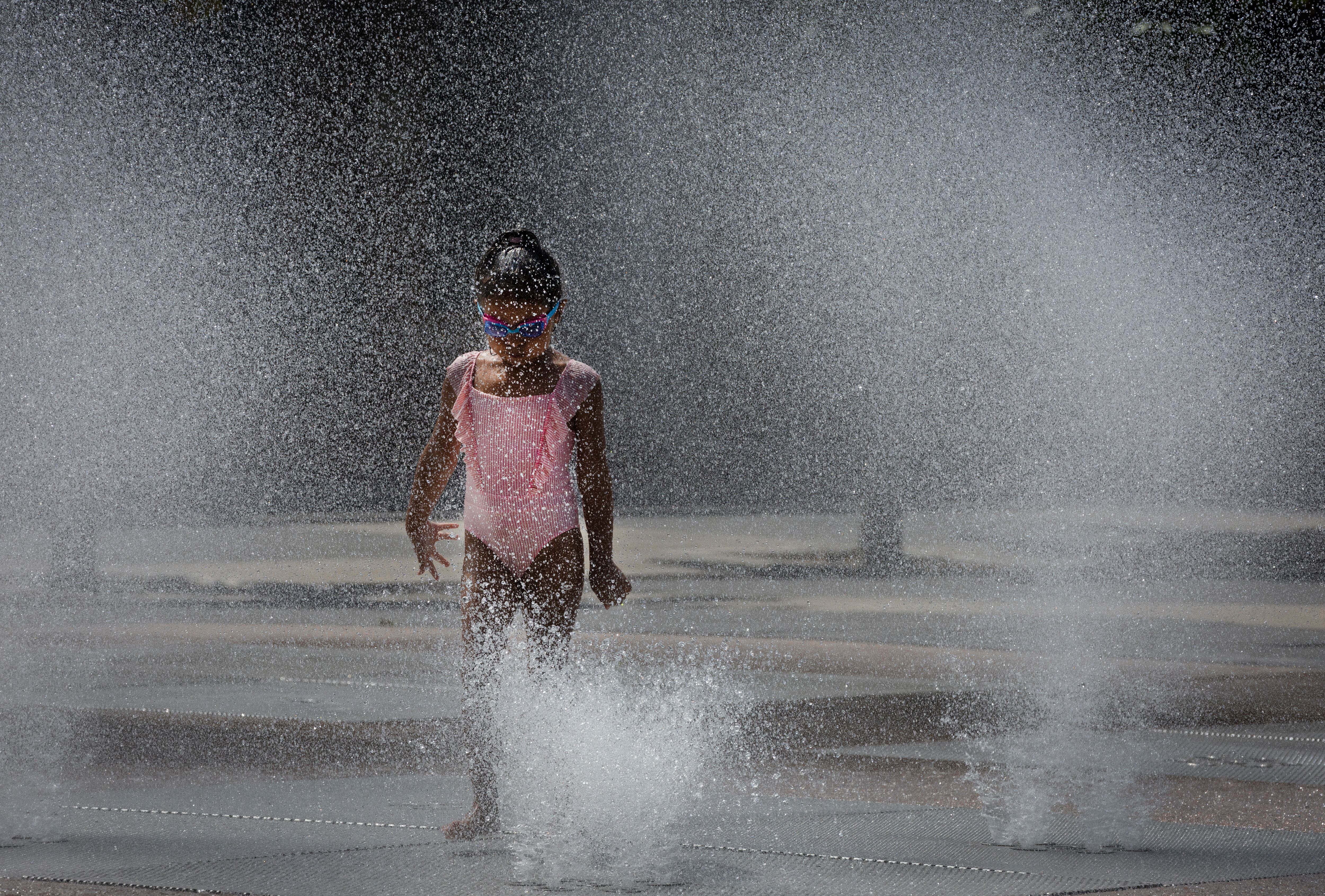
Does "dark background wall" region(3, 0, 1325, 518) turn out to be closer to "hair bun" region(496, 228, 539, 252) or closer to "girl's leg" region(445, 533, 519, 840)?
"girl's leg" region(445, 533, 519, 840)

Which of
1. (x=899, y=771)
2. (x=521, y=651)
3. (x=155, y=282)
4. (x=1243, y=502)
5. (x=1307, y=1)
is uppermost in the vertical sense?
(x=1307, y=1)

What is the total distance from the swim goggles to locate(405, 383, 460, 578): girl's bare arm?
236 mm

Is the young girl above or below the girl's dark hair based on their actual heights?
below

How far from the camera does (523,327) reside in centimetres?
437

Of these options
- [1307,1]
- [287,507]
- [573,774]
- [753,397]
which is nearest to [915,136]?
[1307,1]

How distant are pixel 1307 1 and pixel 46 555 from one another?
11.1 metres

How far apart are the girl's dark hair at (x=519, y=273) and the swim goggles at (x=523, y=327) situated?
0.04 metres

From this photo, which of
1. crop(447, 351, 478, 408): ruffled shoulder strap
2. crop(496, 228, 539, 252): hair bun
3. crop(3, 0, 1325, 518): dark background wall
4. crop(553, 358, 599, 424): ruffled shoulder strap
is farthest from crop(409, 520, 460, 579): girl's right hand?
crop(3, 0, 1325, 518): dark background wall

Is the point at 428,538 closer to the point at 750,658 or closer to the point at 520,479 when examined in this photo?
the point at 520,479

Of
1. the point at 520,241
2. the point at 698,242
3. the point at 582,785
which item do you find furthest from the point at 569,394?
the point at 698,242

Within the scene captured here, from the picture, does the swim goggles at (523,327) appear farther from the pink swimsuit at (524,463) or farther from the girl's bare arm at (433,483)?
the girl's bare arm at (433,483)

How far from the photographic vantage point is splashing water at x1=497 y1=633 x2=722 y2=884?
4004mm

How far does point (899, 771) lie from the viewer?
540 cm

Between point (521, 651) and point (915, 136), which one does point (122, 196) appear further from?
point (521, 651)
